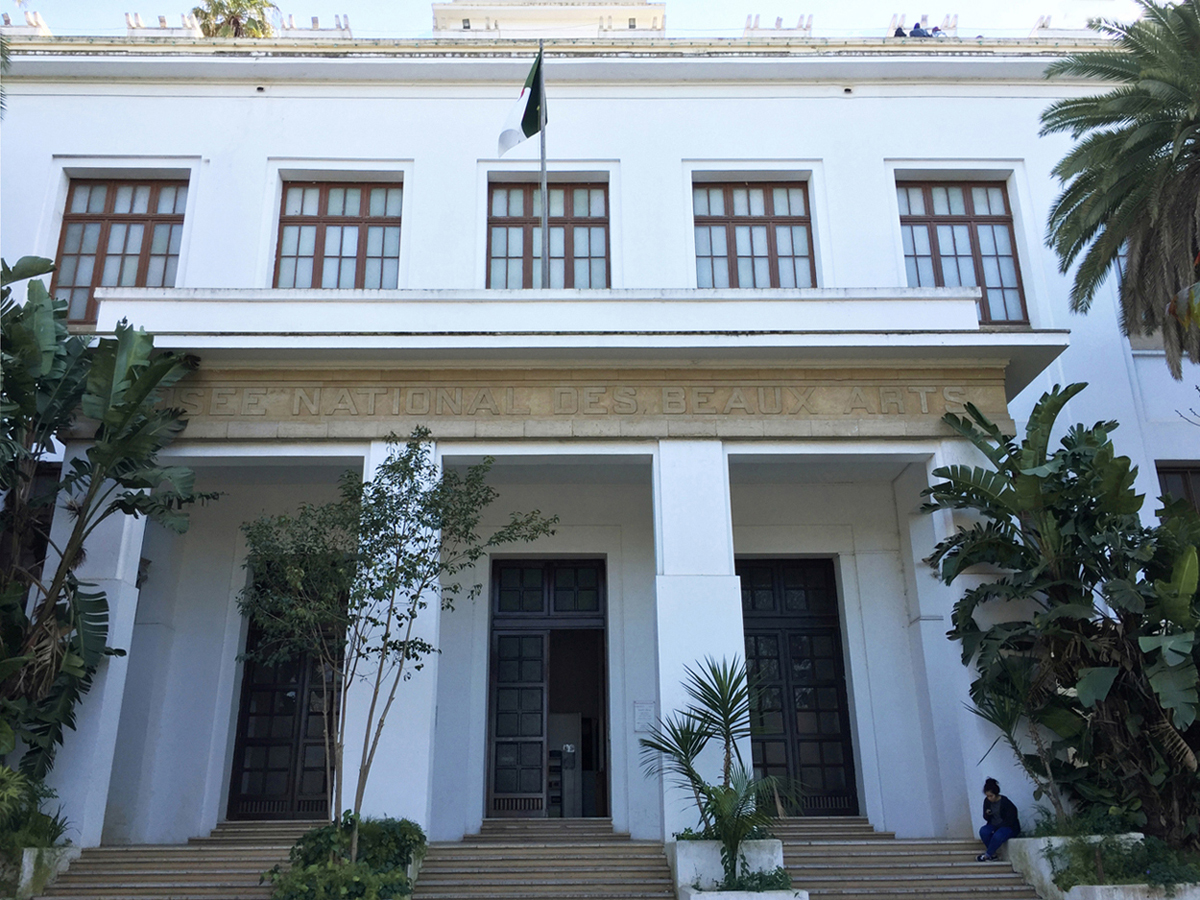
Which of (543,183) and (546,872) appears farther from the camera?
(543,183)

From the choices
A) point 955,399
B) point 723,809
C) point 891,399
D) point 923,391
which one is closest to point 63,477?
point 723,809

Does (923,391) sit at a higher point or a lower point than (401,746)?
higher

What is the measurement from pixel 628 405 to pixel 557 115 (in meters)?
5.76

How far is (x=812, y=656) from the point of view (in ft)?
48.7

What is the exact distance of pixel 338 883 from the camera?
9141 mm

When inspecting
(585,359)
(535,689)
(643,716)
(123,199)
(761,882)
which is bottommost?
(761,882)

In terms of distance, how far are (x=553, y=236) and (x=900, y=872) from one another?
9.73m

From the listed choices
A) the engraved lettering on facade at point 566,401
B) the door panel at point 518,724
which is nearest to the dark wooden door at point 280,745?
the door panel at point 518,724

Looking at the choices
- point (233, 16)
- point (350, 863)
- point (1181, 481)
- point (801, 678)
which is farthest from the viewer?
point (233, 16)

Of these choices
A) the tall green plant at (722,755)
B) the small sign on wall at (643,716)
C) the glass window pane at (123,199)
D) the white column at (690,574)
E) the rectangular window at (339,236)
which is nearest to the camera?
the tall green plant at (722,755)

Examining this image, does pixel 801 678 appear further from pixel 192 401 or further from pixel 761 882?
pixel 192 401

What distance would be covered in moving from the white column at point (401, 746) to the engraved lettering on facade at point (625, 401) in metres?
3.17

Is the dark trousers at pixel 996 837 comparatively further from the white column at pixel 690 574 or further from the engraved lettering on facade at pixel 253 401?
the engraved lettering on facade at pixel 253 401

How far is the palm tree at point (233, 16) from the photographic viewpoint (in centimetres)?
2716
